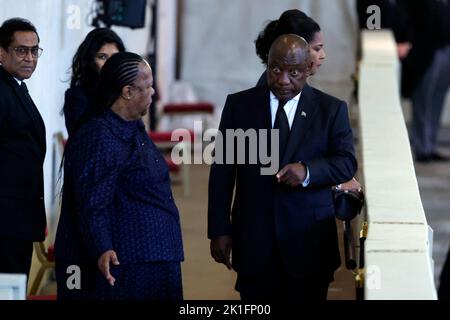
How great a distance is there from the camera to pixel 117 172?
523cm

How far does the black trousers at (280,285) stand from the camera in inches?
215

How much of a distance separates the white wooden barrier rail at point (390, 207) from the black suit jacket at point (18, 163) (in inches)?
57.4

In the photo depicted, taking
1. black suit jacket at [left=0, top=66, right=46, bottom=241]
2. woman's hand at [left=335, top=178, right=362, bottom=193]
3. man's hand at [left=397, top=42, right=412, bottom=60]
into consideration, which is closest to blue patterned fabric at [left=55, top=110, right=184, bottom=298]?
black suit jacket at [left=0, top=66, right=46, bottom=241]

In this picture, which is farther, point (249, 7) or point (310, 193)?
point (249, 7)

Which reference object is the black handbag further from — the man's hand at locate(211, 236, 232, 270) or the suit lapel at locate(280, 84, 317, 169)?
the man's hand at locate(211, 236, 232, 270)

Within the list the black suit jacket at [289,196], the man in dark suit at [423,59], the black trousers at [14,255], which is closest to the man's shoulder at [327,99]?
the black suit jacket at [289,196]

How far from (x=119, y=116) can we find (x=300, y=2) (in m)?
10.4

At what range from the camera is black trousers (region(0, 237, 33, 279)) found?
5758 millimetres

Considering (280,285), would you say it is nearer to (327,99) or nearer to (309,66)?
(327,99)

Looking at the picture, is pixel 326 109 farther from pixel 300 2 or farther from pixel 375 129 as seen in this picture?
pixel 300 2

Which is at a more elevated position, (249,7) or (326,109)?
(249,7)

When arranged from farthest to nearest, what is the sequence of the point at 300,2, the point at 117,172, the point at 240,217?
the point at 300,2
the point at 240,217
the point at 117,172

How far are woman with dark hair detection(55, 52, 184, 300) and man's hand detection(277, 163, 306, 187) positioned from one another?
475 millimetres
